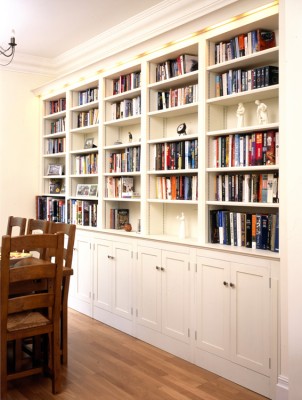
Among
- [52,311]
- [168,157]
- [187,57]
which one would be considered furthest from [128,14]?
[52,311]

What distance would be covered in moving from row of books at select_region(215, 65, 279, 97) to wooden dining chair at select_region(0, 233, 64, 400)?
66.6 inches

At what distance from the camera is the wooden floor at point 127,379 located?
2875 millimetres

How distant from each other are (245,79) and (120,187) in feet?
5.97

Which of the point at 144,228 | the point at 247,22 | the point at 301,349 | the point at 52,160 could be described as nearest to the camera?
the point at 301,349

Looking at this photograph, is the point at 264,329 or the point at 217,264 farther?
the point at 217,264

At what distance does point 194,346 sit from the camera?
3.42 metres

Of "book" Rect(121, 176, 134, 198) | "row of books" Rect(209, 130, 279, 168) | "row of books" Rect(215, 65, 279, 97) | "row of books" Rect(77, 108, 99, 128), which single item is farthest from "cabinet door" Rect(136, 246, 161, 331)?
"row of books" Rect(77, 108, 99, 128)

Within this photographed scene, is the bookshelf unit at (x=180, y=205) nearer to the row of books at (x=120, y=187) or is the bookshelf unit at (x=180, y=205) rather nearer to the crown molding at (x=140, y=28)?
the row of books at (x=120, y=187)

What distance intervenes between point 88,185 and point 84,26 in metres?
1.73

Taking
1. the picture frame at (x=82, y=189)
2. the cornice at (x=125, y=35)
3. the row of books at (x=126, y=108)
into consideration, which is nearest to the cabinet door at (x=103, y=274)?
the picture frame at (x=82, y=189)

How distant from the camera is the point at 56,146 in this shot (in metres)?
5.67

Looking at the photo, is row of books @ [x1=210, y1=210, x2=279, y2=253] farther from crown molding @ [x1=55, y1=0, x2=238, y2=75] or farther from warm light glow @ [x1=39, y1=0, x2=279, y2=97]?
crown molding @ [x1=55, y1=0, x2=238, y2=75]

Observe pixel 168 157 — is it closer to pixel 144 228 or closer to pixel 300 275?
pixel 144 228

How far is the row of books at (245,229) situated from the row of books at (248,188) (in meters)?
0.12
